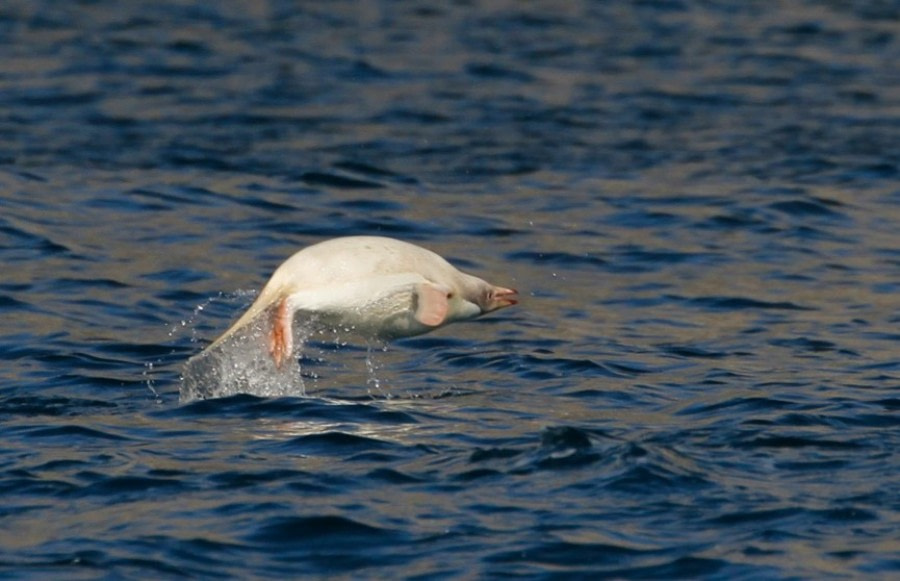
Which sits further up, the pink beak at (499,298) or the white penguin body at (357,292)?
the white penguin body at (357,292)

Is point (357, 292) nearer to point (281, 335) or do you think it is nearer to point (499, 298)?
point (281, 335)

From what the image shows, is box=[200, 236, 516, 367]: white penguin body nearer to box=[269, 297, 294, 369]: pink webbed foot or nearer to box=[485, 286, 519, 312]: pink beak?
box=[269, 297, 294, 369]: pink webbed foot

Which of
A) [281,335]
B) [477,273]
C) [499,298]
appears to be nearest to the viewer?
[281,335]

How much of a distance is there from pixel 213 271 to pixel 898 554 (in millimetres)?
7075

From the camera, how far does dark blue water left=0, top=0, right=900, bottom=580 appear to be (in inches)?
302

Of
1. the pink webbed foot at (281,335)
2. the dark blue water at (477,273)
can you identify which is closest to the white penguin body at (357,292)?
the pink webbed foot at (281,335)

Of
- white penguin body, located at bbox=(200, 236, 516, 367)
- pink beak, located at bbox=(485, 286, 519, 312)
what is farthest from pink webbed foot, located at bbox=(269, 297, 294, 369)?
pink beak, located at bbox=(485, 286, 519, 312)

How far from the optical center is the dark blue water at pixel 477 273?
25.2 feet

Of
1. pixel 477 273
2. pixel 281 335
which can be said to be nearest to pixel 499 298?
pixel 281 335

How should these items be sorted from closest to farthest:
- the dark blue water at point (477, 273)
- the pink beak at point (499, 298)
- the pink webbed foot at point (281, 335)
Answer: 1. the dark blue water at point (477, 273)
2. the pink webbed foot at point (281, 335)
3. the pink beak at point (499, 298)

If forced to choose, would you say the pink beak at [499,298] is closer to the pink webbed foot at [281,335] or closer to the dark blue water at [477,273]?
the dark blue water at [477,273]

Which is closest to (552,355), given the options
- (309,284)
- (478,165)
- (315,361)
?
(315,361)

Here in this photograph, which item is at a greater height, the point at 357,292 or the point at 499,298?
the point at 357,292

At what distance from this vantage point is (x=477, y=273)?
1368 cm
